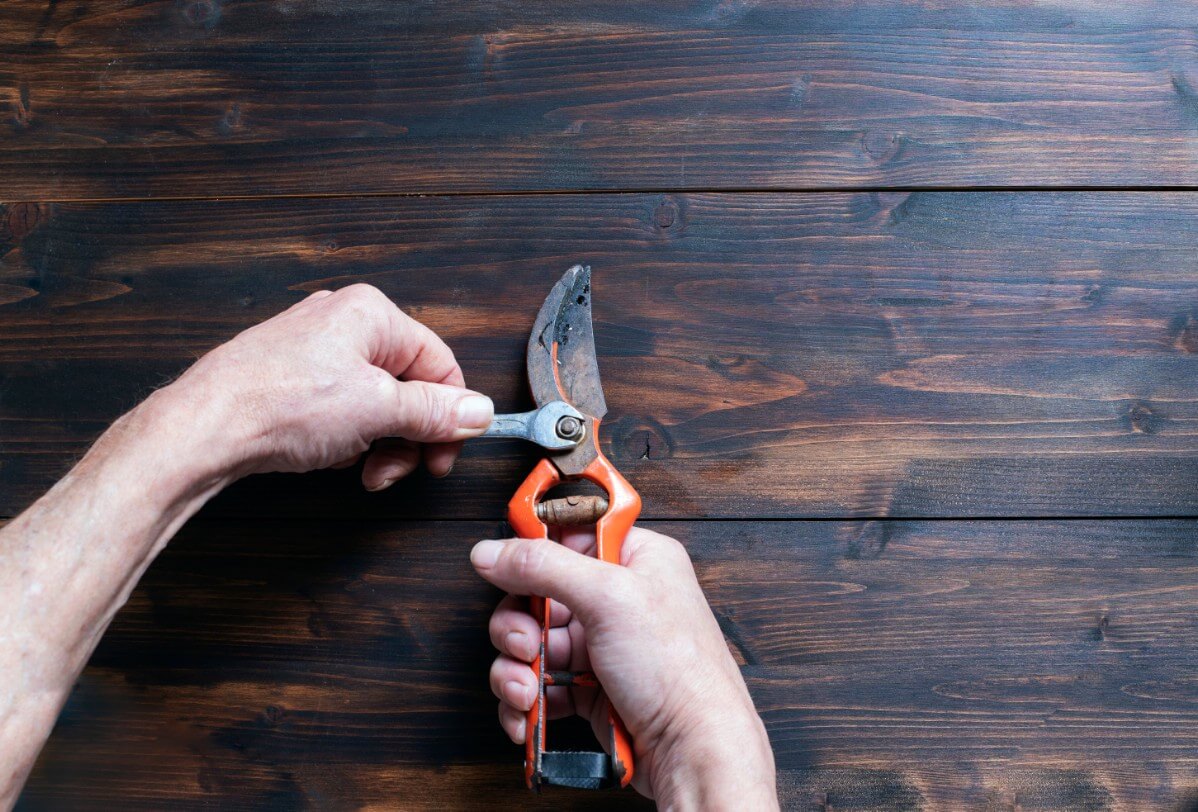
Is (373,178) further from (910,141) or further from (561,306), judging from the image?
(910,141)

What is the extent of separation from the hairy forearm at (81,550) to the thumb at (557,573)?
0.25m

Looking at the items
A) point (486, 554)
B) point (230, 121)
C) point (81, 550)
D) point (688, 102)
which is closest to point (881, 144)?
point (688, 102)

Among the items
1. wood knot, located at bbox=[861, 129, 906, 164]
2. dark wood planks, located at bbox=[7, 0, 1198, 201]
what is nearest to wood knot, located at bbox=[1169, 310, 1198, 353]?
dark wood planks, located at bbox=[7, 0, 1198, 201]

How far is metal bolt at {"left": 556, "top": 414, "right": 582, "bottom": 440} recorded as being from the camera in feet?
2.35

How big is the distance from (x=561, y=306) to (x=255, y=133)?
39 centimetres

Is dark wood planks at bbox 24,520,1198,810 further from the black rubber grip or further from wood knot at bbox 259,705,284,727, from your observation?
the black rubber grip

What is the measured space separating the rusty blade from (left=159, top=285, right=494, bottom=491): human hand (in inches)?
2.5

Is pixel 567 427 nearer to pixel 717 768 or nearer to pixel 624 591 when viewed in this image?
pixel 624 591

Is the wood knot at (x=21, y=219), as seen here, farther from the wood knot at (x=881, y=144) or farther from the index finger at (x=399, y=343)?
the wood knot at (x=881, y=144)

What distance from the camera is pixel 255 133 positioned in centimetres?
85

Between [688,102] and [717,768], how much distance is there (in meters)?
0.63

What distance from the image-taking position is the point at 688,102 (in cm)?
83

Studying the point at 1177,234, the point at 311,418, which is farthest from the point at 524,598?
the point at 1177,234

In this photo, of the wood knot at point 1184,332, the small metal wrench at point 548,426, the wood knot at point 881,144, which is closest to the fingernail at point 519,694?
the small metal wrench at point 548,426
